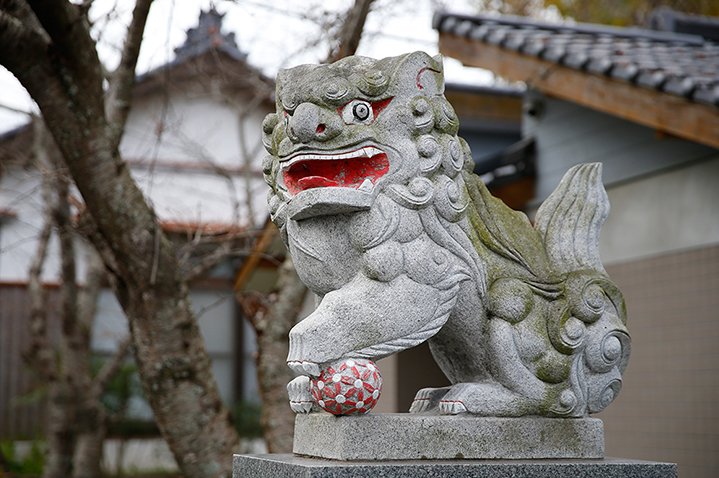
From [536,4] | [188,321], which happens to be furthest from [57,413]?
[536,4]

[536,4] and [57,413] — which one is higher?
[536,4]

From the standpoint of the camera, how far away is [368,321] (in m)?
3.29

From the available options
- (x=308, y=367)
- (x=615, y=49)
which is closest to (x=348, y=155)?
(x=308, y=367)

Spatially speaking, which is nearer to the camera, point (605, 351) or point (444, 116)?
point (444, 116)

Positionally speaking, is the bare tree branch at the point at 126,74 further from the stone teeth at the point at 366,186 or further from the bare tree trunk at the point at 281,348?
the stone teeth at the point at 366,186

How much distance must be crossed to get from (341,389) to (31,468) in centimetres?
898

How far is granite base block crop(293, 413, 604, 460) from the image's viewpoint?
3.28 m

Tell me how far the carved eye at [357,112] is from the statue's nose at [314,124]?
40 mm

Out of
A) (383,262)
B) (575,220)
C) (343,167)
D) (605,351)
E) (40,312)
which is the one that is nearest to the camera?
(383,262)

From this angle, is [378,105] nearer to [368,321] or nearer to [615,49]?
[368,321]

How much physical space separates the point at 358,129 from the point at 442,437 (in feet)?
3.85

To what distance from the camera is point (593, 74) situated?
22.2 feet

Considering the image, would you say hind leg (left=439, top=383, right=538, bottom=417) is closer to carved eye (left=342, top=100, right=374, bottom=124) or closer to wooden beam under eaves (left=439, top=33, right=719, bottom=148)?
carved eye (left=342, top=100, right=374, bottom=124)

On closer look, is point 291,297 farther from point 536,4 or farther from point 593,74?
point 536,4
